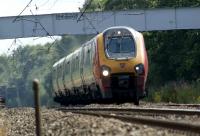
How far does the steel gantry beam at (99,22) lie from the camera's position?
47.6 metres

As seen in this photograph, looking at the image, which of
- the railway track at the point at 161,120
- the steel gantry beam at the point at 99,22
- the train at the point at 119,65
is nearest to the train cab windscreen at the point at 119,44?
the train at the point at 119,65

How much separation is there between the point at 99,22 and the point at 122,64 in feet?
82.8

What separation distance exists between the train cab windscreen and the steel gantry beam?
23.6 metres

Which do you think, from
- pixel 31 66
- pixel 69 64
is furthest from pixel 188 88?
pixel 31 66

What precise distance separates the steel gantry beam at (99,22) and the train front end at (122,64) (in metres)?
23.7

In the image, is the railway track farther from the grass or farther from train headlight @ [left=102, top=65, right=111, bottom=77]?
the grass

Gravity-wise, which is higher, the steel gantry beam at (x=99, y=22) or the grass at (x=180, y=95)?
the steel gantry beam at (x=99, y=22)

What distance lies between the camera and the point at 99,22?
4812 centimetres

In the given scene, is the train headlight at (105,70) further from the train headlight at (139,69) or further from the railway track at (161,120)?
the railway track at (161,120)

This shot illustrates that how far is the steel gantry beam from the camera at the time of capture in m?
47.6

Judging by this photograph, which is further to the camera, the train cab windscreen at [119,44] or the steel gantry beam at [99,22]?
the steel gantry beam at [99,22]

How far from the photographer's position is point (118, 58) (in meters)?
23.4

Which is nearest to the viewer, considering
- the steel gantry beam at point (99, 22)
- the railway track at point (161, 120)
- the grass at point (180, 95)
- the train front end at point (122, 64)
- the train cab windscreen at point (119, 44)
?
the railway track at point (161, 120)

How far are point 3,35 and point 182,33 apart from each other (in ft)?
55.5
